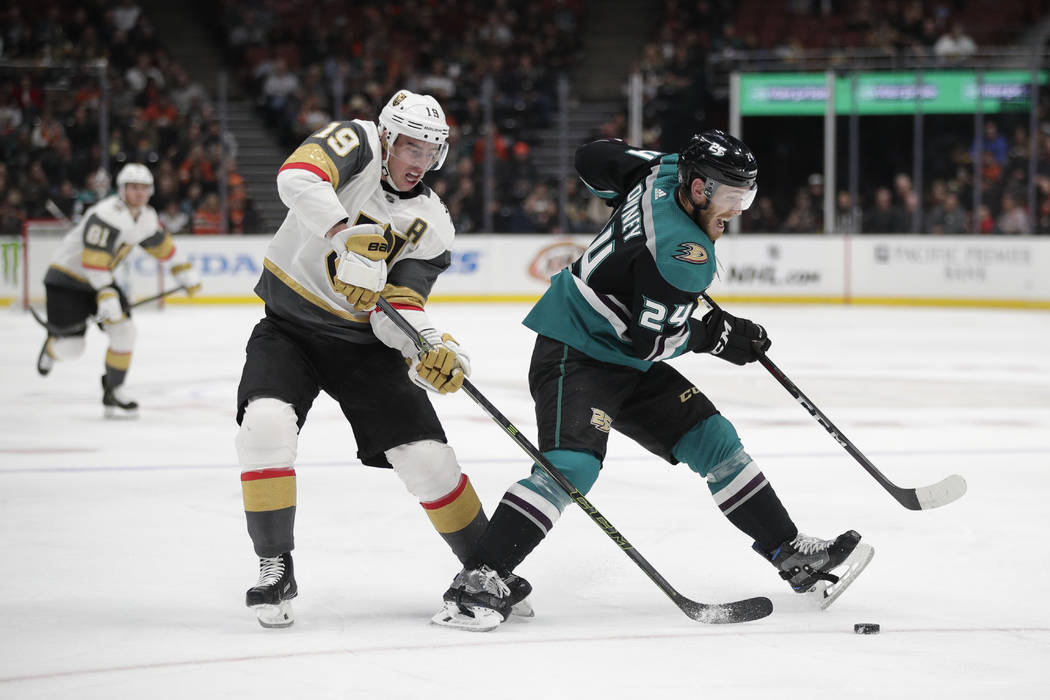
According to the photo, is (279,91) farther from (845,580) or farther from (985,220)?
(845,580)

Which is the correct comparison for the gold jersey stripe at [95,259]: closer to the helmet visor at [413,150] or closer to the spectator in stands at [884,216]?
A: the helmet visor at [413,150]

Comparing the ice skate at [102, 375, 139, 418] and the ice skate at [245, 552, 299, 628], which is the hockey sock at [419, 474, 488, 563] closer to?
the ice skate at [245, 552, 299, 628]

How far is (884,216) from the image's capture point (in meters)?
13.4

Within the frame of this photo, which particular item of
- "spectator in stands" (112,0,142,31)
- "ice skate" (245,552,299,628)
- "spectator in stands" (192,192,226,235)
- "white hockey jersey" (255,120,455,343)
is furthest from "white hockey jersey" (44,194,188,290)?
"spectator in stands" (112,0,142,31)

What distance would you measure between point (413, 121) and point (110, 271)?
4.12 metres

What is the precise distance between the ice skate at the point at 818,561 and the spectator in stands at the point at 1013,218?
1053cm

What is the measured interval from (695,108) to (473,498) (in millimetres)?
11966

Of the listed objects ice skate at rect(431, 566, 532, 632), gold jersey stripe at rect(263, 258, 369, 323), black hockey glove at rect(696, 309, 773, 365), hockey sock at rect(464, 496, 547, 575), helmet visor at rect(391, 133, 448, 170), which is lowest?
ice skate at rect(431, 566, 532, 632)

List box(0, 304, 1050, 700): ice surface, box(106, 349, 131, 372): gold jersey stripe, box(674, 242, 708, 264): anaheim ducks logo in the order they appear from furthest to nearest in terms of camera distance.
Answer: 1. box(106, 349, 131, 372): gold jersey stripe
2. box(674, 242, 708, 264): anaheim ducks logo
3. box(0, 304, 1050, 700): ice surface

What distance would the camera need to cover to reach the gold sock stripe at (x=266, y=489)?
2.94m

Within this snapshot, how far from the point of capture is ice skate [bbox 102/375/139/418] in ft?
20.8

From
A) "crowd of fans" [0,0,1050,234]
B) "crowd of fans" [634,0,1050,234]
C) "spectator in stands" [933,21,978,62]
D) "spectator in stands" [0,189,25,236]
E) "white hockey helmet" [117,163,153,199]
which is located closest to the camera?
"white hockey helmet" [117,163,153,199]

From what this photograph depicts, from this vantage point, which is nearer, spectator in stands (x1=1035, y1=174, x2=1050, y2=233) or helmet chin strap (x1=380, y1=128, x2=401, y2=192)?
helmet chin strap (x1=380, y1=128, x2=401, y2=192)

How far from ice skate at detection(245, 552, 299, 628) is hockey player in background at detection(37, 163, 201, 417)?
3.59 meters
